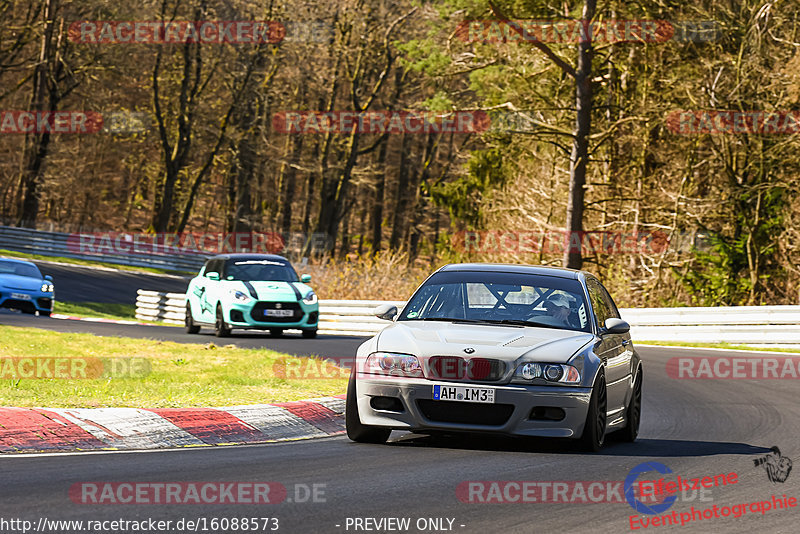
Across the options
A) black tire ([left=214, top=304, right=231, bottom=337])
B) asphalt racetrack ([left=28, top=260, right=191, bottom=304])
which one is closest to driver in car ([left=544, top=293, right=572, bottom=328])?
black tire ([left=214, top=304, right=231, bottom=337])

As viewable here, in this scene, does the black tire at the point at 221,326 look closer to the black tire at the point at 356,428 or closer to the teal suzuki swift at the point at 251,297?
the teal suzuki swift at the point at 251,297

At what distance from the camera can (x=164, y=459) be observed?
26.3ft

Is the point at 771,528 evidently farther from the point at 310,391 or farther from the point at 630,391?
the point at 310,391

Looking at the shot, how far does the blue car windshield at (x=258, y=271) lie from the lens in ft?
77.4

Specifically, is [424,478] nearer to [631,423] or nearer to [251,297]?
[631,423]

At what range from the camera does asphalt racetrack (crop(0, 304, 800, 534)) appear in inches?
242

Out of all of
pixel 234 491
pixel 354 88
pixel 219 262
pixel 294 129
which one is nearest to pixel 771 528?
pixel 234 491

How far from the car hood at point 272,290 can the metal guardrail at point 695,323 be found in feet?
5.41

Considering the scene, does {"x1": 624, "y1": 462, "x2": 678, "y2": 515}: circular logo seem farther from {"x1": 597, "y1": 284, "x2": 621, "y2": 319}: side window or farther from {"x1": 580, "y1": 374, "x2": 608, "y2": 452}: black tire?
{"x1": 597, "y1": 284, "x2": 621, "y2": 319}: side window
